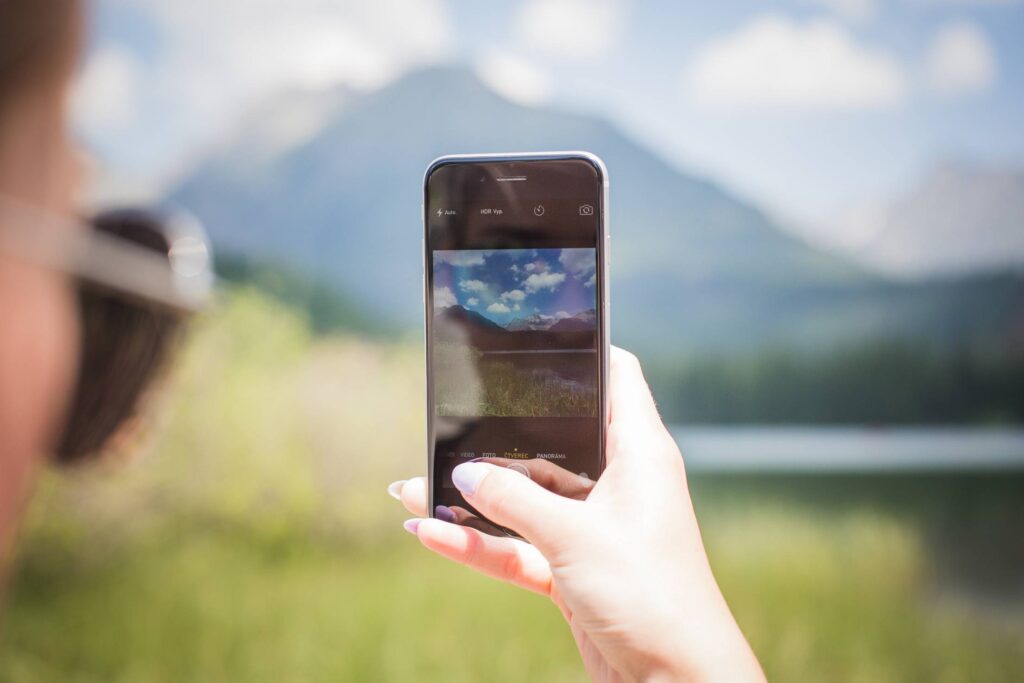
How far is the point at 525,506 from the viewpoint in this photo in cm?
51

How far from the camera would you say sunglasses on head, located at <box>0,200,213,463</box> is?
0.63 m

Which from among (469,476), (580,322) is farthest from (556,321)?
(469,476)

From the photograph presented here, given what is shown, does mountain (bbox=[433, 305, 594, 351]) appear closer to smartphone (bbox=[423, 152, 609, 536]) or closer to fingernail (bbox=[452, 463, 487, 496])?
smartphone (bbox=[423, 152, 609, 536])

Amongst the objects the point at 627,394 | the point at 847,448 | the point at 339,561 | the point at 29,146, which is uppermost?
the point at 29,146

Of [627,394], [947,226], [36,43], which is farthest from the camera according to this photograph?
[947,226]

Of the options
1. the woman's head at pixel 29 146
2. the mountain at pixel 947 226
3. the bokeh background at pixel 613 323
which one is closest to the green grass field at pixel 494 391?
the woman's head at pixel 29 146

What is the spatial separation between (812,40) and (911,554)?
88 centimetres

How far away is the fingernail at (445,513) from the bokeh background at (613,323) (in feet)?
2.56

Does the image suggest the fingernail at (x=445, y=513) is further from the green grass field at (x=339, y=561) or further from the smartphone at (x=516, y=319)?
the green grass field at (x=339, y=561)

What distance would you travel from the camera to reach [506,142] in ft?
4.53

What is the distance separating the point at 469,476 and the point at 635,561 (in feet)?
0.45

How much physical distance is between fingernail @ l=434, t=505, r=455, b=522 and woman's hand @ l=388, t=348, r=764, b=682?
0.08 metres

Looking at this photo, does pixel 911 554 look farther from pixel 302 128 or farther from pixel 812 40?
pixel 302 128

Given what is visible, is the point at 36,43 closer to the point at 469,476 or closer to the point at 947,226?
the point at 469,476
